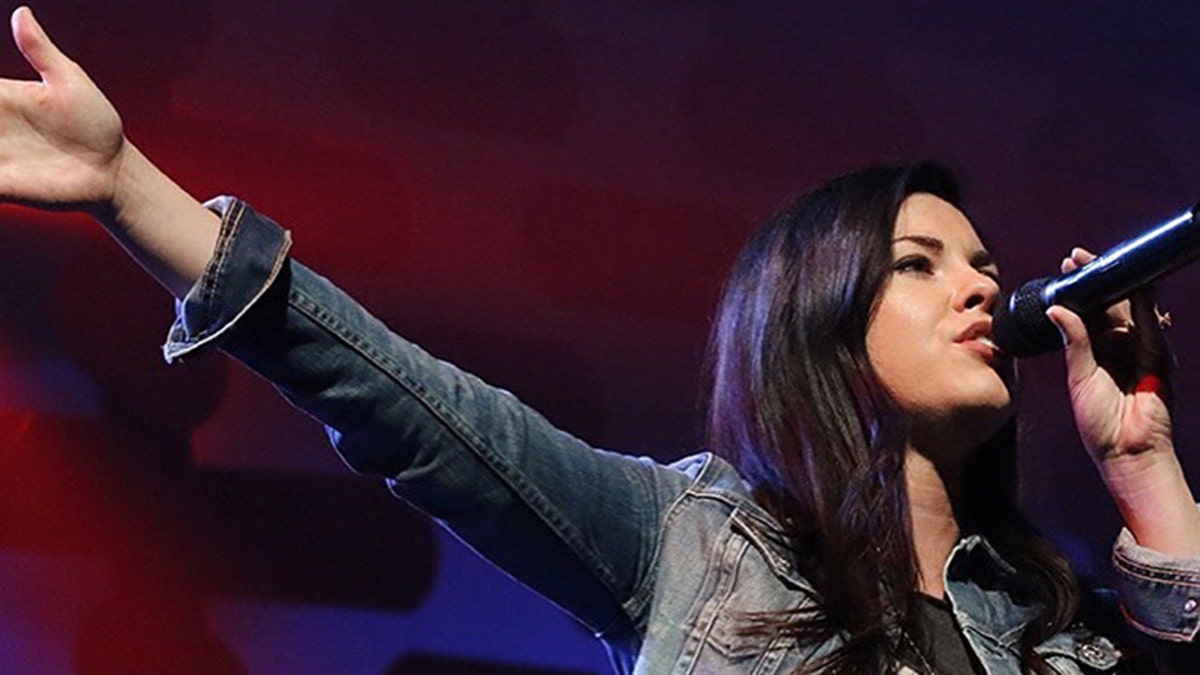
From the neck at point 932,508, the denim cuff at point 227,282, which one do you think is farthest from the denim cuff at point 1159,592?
the denim cuff at point 227,282

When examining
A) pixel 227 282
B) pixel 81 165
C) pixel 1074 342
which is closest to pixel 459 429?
pixel 227 282

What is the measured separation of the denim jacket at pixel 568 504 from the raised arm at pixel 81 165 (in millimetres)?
36

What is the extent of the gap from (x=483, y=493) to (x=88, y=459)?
65 cm

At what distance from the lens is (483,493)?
1.11 m

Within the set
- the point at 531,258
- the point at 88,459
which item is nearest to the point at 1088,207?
the point at 531,258

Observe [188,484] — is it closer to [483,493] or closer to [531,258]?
[531,258]

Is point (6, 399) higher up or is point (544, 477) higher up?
point (544, 477)

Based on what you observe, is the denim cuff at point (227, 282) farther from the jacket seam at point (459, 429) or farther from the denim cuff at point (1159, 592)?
the denim cuff at point (1159, 592)

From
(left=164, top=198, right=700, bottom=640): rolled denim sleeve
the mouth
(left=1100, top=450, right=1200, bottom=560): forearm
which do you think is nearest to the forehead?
the mouth

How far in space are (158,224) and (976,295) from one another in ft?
2.45

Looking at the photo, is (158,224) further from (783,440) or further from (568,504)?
(783,440)

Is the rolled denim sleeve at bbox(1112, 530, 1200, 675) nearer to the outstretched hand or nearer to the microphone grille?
the microphone grille

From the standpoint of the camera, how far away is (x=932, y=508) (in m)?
1.41

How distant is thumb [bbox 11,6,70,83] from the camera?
37.3 inches
